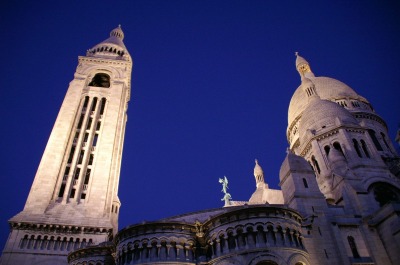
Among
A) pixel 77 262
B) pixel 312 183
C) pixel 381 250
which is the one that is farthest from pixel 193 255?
pixel 381 250

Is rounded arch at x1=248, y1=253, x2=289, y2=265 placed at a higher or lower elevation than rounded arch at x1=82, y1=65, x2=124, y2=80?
lower

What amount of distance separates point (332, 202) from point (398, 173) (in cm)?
1066

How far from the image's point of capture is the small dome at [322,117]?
42.4 meters

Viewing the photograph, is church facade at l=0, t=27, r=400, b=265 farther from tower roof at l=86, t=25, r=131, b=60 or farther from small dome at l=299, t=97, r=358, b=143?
tower roof at l=86, t=25, r=131, b=60

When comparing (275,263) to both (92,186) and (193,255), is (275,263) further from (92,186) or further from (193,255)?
(92,186)

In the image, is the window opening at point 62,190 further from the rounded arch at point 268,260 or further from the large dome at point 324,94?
the large dome at point 324,94

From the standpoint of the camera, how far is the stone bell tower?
109ft

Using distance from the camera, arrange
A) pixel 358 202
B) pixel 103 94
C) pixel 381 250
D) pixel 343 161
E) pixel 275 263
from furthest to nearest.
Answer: pixel 103 94, pixel 343 161, pixel 358 202, pixel 381 250, pixel 275 263

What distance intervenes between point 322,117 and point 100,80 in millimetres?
37871

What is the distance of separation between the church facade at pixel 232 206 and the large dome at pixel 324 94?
0.29 meters

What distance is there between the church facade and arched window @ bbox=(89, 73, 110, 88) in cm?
78

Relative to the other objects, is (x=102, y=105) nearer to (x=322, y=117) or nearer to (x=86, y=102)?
(x=86, y=102)

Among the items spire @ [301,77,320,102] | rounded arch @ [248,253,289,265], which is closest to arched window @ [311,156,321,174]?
spire @ [301,77,320,102]

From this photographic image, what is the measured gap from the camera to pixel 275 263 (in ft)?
77.0
